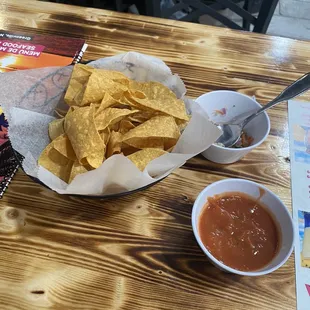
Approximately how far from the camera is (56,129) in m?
0.85

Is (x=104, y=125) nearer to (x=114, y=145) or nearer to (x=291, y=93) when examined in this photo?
(x=114, y=145)

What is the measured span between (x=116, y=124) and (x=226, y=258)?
37cm

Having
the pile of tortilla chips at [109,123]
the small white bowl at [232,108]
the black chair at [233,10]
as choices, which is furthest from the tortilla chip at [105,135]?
the black chair at [233,10]

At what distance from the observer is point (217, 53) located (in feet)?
3.92

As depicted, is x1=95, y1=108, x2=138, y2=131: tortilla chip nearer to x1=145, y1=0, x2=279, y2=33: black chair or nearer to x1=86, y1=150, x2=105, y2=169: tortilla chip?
x1=86, y1=150, x2=105, y2=169: tortilla chip

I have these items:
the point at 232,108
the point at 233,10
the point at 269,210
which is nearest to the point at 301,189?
the point at 269,210

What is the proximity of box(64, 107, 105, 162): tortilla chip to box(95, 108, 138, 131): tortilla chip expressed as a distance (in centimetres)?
2

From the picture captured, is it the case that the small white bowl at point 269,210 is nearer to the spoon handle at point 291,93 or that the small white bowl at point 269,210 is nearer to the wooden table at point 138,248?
the wooden table at point 138,248

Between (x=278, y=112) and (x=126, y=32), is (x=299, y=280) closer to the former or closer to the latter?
(x=278, y=112)

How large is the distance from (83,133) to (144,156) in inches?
5.1

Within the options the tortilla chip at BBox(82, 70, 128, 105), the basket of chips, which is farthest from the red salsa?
the tortilla chip at BBox(82, 70, 128, 105)

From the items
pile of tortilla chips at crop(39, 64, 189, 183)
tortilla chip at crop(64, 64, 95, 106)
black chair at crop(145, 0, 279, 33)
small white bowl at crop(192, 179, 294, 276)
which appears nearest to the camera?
small white bowl at crop(192, 179, 294, 276)

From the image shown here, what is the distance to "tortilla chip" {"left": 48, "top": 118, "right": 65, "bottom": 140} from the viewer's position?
2.79ft

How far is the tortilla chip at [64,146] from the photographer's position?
0.80 m
